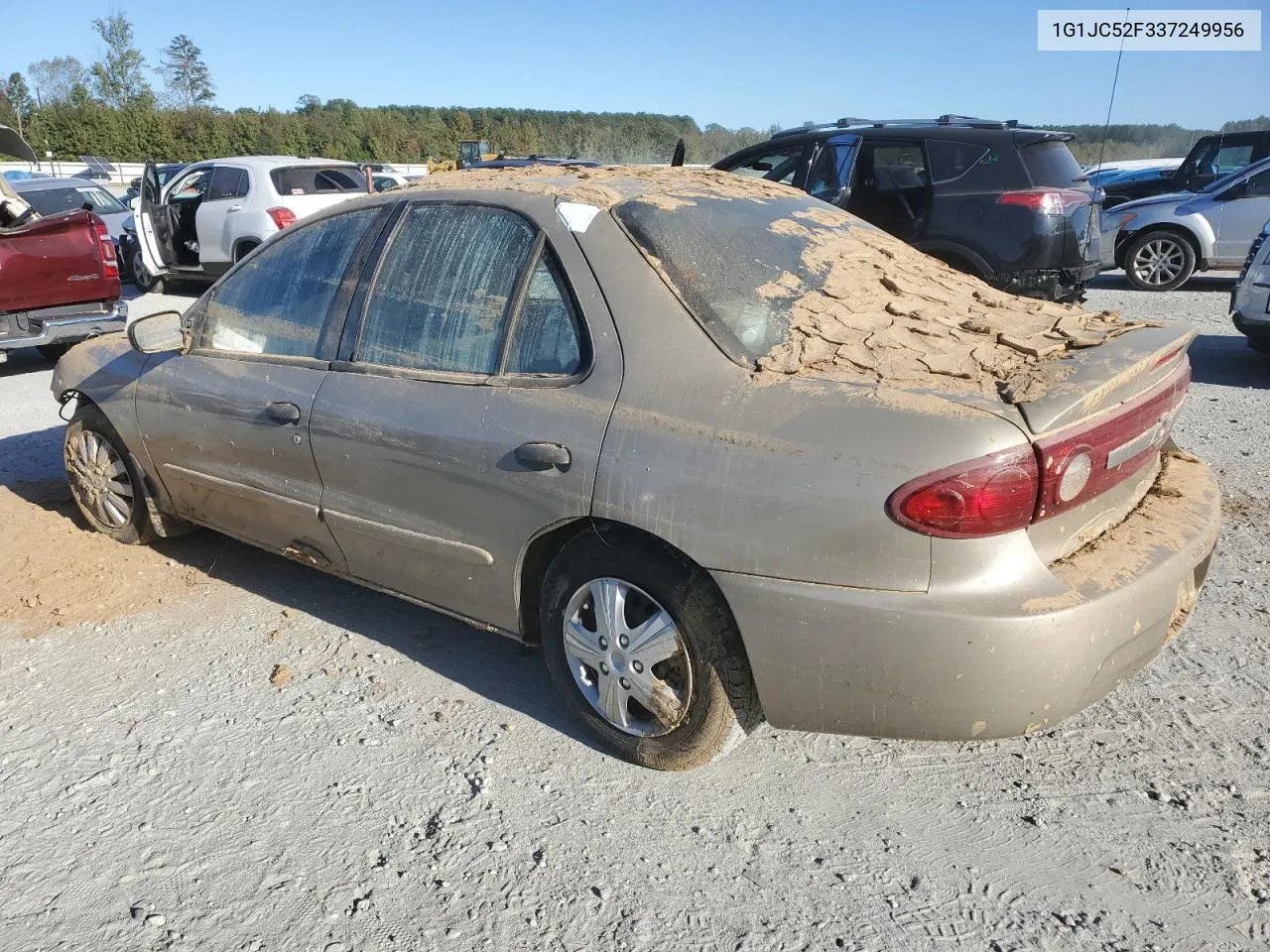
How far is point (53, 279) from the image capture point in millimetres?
8523

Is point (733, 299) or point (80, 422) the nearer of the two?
point (733, 299)

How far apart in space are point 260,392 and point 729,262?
71.6 inches

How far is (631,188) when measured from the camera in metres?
3.23

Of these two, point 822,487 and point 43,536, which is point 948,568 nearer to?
point 822,487

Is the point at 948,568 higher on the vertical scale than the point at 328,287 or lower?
lower

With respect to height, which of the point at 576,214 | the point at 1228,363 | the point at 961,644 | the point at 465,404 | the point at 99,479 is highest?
the point at 576,214

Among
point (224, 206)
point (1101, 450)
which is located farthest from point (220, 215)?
point (1101, 450)

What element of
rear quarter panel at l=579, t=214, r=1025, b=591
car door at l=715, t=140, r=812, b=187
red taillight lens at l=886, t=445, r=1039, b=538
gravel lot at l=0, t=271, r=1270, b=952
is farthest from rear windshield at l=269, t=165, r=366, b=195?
red taillight lens at l=886, t=445, r=1039, b=538

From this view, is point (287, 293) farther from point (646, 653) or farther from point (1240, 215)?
point (1240, 215)

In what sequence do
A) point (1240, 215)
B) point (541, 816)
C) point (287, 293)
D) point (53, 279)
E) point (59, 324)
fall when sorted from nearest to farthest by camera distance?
point (541, 816) < point (287, 293) < point (53, 279) < point (59, 324) < point (1240, 215)

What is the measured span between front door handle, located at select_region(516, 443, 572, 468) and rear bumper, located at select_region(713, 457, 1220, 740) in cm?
57

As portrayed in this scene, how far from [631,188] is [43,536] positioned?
339 centimetres

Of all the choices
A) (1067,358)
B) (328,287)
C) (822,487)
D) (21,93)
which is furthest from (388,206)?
(21,93)

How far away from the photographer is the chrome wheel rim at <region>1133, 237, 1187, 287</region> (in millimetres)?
12312
